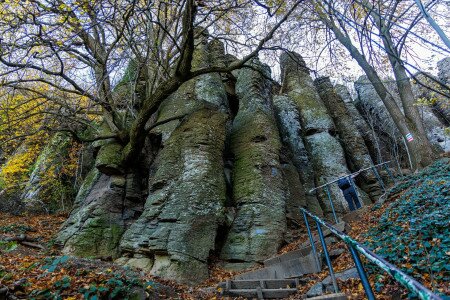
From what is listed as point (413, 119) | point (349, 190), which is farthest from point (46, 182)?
point (413, 119)

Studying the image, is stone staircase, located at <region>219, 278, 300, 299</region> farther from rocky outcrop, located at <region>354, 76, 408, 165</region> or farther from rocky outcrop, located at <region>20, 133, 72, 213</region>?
rocky outcrop, located at <region>354, 76, 408, 165</region>

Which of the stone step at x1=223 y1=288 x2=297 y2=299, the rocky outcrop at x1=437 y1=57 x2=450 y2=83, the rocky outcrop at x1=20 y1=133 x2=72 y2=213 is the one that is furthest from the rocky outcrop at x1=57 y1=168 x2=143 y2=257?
the rocky outcrop at x1=437 y1=57 x2=450 y2=83

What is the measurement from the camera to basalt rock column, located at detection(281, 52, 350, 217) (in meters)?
10.8

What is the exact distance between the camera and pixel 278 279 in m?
4.94

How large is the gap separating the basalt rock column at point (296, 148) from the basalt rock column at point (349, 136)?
2.43 metres

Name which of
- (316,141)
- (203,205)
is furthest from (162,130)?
(316,141)

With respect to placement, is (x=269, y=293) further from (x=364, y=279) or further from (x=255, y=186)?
(x=255, y=186)

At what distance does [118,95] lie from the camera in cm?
1134

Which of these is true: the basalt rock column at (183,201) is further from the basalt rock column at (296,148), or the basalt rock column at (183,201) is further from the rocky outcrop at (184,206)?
the basalt rock column at (296,148)

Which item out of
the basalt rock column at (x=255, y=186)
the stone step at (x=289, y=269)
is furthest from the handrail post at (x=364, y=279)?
the basalt rock column at (x=255, y=186)

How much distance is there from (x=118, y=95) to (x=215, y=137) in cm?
508

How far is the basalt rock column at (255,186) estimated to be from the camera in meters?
6.91

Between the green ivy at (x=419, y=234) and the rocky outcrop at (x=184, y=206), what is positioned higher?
the rocky outcrop at (x=184, y=206)

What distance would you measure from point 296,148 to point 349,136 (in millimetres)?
3549
